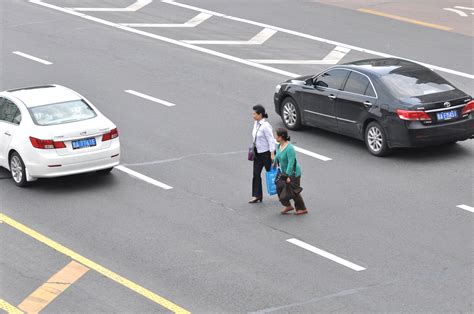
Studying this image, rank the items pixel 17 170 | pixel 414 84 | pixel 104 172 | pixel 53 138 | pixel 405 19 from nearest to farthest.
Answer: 1. pixel 53 138
2. pixel 17 170
3. pixel 104 172
4. pixel 414 84
5. pixel 405 19

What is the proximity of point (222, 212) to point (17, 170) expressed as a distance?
12.9ft

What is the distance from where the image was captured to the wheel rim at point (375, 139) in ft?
64.5

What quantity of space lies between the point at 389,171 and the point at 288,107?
3.79 metres

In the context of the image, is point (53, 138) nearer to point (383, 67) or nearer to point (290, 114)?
point (290, 114)

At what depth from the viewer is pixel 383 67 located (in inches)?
807

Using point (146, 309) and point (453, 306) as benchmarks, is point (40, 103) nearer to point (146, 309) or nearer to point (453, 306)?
point (146, 309)

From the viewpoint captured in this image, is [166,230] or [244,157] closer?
[166,230]

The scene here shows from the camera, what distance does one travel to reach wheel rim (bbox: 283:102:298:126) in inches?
859

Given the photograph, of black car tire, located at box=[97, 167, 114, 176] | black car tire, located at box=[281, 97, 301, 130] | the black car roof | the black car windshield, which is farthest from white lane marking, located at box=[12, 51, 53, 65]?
the black car windshield

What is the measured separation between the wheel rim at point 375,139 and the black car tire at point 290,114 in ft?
7.10

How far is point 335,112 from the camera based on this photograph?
20734 millimetres

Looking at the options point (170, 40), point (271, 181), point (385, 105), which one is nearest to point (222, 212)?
point (271, 181)

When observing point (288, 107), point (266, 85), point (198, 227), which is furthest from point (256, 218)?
point (266, 85)

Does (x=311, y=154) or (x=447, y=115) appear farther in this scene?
(x=311, y=154)
